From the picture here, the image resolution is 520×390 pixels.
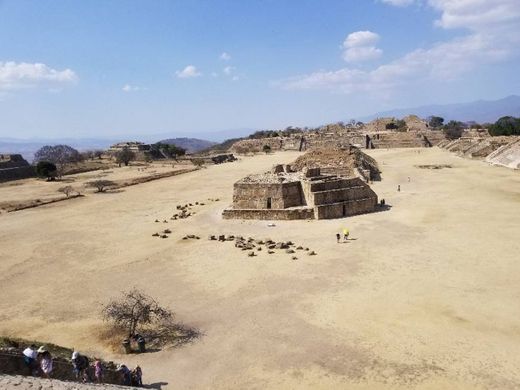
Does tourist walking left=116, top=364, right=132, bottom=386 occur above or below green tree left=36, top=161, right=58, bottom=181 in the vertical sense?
below

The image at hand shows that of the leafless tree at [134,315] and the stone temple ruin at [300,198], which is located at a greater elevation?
the stone temple ruin at [300,198]

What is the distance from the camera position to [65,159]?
8019 centimetres

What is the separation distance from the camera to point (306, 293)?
16875 mm

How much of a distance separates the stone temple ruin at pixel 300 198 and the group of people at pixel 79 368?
1861 cm

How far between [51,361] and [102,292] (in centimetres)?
824

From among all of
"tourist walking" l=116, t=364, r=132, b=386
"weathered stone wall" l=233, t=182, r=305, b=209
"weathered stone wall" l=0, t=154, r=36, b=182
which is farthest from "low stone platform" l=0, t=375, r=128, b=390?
"weathered stone wall" l=0, t=154, r=36, b=182

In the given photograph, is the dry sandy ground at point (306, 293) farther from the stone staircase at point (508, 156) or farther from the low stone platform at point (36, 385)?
the stone staircase at point (508, 156)

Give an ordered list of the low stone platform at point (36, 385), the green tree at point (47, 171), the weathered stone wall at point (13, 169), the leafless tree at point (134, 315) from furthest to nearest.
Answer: the weathered stone wall at point (13, 169) < the green tree at point (47, 171) < the leafless tree at point (134, 315) < the low stone platform at point (36, 385)

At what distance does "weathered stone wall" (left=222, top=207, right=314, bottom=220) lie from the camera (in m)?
29.0

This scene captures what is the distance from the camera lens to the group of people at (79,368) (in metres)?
9.96

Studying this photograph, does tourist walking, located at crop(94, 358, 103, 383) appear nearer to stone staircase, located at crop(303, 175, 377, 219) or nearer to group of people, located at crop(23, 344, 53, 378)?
group of people, located at crop(23, 344, 53, 378)

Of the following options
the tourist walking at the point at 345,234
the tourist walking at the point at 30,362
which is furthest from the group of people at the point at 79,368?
the tourist walking at the point at 345,234

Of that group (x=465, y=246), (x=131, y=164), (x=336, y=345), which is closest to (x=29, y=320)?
(x=336, y=345)

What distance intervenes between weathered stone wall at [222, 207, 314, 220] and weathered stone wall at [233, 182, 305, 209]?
2.91 feet
